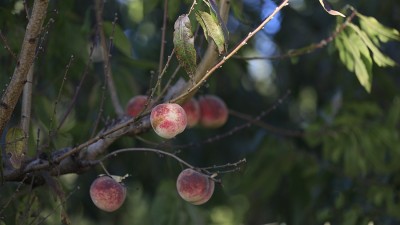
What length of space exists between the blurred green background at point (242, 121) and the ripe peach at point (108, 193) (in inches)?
4.4

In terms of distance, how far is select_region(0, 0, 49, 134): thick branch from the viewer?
1687 millimetres

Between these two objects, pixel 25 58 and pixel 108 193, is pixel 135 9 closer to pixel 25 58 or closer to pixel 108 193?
pixel 108 193

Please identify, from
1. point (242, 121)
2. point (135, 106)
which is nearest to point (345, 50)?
point (135, 106)

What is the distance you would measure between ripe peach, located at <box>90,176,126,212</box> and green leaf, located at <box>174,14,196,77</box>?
14.9 inches

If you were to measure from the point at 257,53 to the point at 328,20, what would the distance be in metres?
0.72

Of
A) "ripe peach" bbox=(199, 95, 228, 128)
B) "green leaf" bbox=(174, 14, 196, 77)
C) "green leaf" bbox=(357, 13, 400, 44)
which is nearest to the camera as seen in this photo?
"green leaf" bbox=(174, 14, 196, 77)

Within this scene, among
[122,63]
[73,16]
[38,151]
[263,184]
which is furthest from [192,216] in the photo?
[38,151]

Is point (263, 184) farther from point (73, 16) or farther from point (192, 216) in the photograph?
point (73, 16)

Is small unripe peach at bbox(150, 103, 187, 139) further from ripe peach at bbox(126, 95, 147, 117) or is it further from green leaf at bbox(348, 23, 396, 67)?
green leaf at bbox(348, 23, 396, 67)

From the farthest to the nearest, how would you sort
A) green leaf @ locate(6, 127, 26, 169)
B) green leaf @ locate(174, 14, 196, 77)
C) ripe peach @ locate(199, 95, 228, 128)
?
1. ripe peach @ locate(199, 95, 228, 128)
2. green leaf @ locate(6, 127, 26, 169)
3. green leaf @ locate(174, 14, 196, 77)

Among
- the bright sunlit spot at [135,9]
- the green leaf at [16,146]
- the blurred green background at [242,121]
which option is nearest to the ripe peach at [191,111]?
the blurred green background at [242,121]

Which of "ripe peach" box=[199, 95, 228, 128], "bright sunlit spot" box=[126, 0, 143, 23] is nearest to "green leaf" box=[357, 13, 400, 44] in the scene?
"ripe peach" box=[199, 95, 228, 128]

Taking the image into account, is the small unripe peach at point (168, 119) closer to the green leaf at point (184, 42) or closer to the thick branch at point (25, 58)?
the green leaf at point (184, 42)

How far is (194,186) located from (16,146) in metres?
0.42
